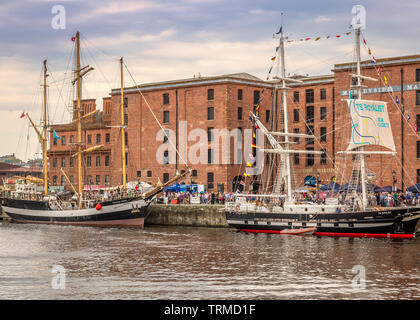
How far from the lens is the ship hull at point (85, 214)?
59.8m

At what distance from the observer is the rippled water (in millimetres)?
26906

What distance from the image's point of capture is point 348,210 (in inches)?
1934

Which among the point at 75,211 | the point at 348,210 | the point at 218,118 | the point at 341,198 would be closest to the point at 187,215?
the point at 75,211

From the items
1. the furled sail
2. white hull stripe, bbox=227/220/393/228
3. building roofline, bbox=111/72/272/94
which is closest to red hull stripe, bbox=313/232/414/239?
white hull stripe, bbox=227/220/393/228

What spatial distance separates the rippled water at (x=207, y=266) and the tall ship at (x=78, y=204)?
8.96 meters

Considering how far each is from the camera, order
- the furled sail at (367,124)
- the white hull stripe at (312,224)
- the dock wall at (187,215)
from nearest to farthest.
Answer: the white hull stripe at (312,224) → the furled sail at (367,124) → the dock wall at (187,215)

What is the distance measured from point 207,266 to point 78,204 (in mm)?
36069

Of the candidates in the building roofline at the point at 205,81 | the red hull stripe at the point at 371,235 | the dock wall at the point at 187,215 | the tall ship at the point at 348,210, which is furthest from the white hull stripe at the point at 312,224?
the building roofline at the point at 205,81

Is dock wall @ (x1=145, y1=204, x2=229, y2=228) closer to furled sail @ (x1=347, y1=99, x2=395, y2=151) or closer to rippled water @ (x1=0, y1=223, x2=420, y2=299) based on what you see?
rippled water @ (x1=0, y1=223, x2=420, y2=299)

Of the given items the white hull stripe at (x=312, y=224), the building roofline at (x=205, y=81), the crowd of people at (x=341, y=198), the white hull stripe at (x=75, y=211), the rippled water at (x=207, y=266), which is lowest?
the rippled water at (x=207, y=266)

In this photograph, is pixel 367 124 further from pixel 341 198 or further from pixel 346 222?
pixel 346 222

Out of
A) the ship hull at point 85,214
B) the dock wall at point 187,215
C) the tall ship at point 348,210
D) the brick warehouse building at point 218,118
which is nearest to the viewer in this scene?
the tall ship at point 348,210

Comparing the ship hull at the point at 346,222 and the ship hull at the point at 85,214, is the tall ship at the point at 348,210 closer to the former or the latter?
the ship hull at the point at 346,222

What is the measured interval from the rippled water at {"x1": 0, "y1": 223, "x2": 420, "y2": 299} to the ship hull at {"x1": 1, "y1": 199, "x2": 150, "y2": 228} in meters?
8.75
